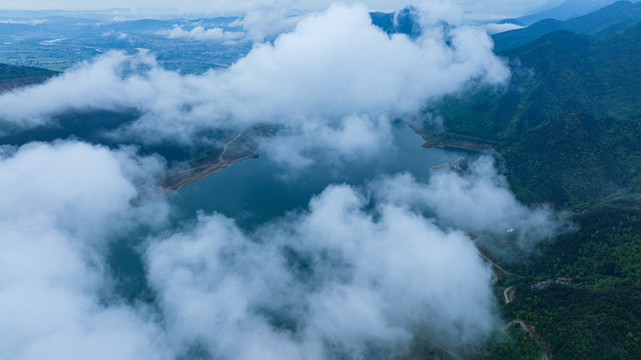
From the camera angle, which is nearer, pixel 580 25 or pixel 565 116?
pixel 565 116

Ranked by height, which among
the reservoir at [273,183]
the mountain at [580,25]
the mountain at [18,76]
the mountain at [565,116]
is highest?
the mountain at [580,25]

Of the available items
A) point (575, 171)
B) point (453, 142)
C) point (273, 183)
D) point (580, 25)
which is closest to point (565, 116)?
point (575, 171)

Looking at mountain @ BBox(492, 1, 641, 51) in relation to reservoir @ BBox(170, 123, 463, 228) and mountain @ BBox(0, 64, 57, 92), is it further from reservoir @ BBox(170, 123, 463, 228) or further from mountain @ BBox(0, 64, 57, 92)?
mountain @ BBox(0, 64, 57, 92)

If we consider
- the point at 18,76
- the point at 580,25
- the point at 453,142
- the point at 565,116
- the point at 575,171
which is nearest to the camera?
the point at 575,171

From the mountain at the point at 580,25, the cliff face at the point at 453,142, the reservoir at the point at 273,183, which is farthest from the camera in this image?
the mountain at the point at 580,25

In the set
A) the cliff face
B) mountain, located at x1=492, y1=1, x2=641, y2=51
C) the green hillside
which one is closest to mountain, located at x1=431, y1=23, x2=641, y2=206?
the green hillside

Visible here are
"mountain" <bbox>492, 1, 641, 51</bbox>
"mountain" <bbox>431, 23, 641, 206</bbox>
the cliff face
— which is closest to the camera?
"mountain" <bbox>431, 23, 641, 206</bbox>

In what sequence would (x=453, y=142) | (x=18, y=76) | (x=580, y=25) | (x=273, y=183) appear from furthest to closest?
1. (x=580, y=25)
2. (x=453, y=142)
3. (x=18, y=76)
4. (x=273, y=183)

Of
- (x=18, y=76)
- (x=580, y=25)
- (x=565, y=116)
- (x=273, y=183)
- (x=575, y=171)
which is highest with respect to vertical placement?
(x=580, y=25)

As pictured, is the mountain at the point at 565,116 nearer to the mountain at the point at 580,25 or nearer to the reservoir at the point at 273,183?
the reservoir at the point at 273,183

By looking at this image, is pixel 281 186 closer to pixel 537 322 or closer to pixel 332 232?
pixel 332 232

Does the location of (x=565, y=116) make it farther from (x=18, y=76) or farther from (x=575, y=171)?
(x=18, y=76)

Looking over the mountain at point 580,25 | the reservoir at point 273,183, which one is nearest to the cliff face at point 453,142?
the reservoir at point 273,183

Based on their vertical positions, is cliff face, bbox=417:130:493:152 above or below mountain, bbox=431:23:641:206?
below
